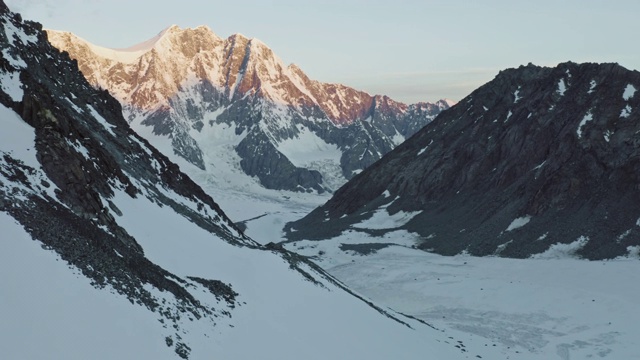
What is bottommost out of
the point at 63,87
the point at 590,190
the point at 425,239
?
the point at 425,239

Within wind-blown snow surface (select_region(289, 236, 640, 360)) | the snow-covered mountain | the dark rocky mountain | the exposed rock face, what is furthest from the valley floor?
the exposed rock face

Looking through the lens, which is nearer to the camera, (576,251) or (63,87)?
(63,87)

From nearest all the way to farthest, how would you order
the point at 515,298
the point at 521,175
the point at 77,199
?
the point at 77,199, the point at 515,298, the point at 521,175

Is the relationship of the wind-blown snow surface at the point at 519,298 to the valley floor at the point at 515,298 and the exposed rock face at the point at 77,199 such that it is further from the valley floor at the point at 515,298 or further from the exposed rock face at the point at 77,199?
the exposed rock face at the point at 77,199

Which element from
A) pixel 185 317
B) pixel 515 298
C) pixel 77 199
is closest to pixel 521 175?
pixel 515 298

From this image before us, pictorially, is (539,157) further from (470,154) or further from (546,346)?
(546,346)

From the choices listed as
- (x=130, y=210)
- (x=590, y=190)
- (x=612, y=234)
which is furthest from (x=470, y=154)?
(x=130, y=210)

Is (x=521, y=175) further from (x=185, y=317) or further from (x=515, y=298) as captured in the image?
(x=185, y=317)
